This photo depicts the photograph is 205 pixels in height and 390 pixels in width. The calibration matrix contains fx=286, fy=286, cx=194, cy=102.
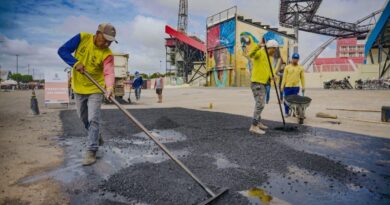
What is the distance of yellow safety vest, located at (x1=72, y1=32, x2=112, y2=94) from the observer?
13.6 ft

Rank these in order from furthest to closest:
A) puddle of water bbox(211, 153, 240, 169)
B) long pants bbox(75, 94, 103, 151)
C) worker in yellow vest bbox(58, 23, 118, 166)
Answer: long pants bbox(75, 94, 103, 151) < worker in yellow vest bbox(58, 23, 118, 166) < puddle of water bbox(211, 153, 240, 169)

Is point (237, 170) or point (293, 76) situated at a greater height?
point (293, 76)

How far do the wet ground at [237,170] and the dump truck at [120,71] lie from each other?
33.9ft

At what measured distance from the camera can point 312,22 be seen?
140 feet

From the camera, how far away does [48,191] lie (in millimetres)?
2996

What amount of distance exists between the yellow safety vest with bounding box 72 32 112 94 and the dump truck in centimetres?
1202

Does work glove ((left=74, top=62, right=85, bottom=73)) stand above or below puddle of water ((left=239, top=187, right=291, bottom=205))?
above

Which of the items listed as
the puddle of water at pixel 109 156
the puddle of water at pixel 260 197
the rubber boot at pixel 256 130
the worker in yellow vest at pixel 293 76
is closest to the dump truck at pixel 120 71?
the worker in yellow vest at pixel 293 76

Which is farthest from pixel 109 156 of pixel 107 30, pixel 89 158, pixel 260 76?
pixel 260 76

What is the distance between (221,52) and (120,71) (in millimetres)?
22990

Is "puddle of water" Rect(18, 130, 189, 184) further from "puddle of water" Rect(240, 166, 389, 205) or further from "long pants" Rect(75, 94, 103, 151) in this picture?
"puddle of water" Rect(240, 166, 389, 205)

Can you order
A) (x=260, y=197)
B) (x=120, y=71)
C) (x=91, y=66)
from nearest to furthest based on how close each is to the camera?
(x=260, y=197)
(x=91, y=66)
(x=120, y=71)

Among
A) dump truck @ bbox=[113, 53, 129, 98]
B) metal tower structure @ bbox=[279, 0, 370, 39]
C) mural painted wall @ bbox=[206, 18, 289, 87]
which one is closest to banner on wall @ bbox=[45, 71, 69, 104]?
dump truck @ bbox=[113, 53, 129, 98]

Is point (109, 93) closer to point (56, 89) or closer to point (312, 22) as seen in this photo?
point (56, 89)
